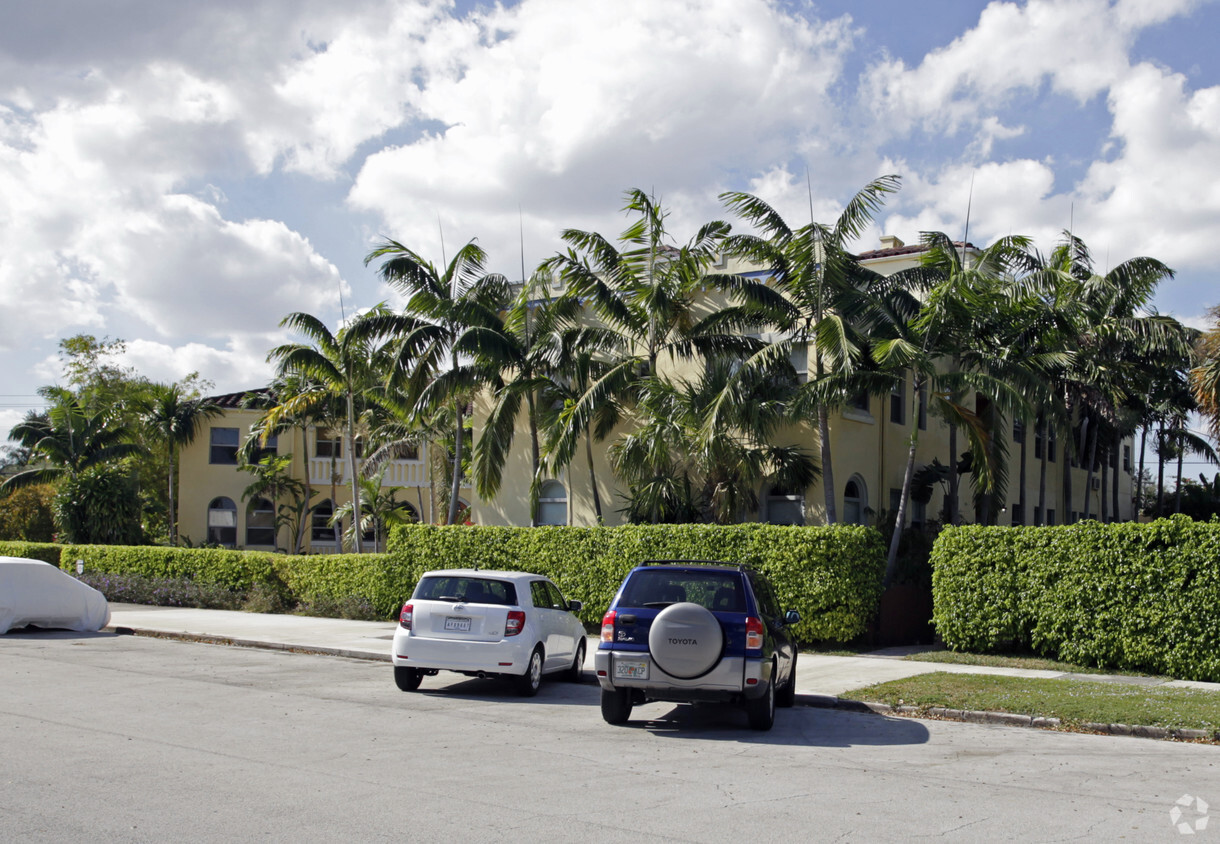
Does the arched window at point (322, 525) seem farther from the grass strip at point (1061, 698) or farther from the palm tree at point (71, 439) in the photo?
the grass strip at point (1061, 698)

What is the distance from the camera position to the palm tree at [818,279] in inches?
756

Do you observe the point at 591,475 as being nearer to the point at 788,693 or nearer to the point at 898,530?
the point at 898,530

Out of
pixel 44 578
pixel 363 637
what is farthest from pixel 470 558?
pixel 44 578

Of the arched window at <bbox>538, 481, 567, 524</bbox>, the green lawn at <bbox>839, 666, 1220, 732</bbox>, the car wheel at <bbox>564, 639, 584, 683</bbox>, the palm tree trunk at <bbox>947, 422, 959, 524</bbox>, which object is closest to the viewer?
the green lawn at <bbox>839, 666, 1220, 732</bbox>

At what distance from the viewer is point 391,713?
442 inches

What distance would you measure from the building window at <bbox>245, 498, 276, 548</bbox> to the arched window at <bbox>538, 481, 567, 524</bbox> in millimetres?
17720

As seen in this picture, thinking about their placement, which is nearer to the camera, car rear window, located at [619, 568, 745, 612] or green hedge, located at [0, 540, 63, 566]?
car rear window, located at [619, 568, 745, 612]

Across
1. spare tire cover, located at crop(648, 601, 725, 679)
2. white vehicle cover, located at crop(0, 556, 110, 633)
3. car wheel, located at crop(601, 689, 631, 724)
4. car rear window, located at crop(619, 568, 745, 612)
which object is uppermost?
car rear window, located at crop(619, 568, 745, 612)

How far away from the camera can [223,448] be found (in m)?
39.9

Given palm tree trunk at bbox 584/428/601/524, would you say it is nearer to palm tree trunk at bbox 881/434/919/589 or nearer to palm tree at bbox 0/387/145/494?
palm tree trunk at bbox 881/434/919/589

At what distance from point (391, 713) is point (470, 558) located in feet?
35.1

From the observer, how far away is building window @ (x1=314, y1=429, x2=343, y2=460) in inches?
1554

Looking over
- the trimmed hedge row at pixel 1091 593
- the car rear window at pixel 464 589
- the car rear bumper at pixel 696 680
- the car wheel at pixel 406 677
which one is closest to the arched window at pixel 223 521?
the car wheel at pixel 406 677

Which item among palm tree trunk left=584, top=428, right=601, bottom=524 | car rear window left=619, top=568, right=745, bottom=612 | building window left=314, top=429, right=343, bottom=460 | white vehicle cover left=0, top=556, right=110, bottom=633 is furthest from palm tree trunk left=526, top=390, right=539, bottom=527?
building window left=314, top=429, right=343, bottom=460
